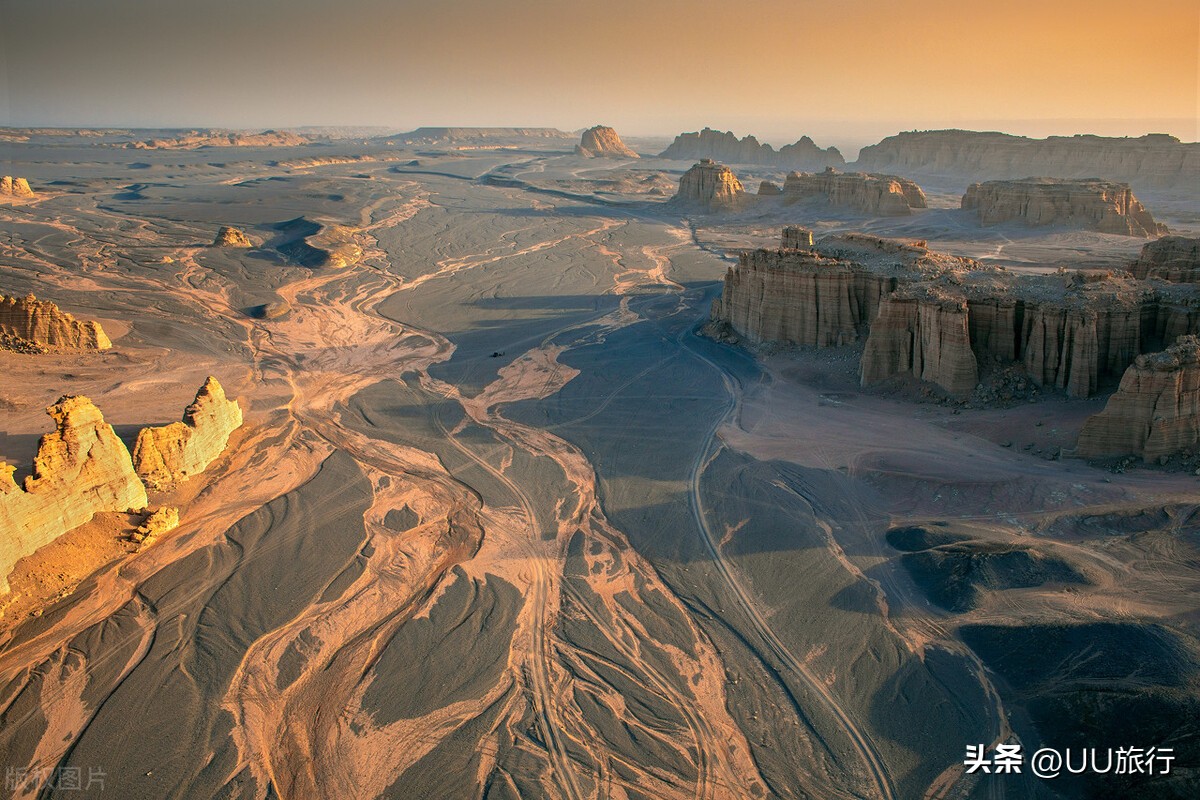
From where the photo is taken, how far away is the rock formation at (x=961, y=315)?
25.2 metres

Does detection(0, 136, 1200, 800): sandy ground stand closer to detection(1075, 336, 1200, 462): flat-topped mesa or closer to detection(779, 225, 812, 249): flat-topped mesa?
detection(1075, 336, 1200, 462): flat-topped mesa

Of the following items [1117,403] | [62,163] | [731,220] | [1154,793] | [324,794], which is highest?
[62,163]

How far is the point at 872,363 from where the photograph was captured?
96.9ft

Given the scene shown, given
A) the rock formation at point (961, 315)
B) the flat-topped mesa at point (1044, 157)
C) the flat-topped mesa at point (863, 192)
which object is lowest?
the rock formation at point (961, 315)

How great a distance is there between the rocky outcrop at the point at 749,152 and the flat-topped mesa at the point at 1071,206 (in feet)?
260

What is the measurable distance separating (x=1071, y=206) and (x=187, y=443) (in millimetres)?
75612

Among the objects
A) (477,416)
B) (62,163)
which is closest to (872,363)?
(477,416)

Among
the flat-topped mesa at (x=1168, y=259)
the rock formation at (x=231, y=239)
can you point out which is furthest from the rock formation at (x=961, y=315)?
the rock formation at (x=231, y=239)

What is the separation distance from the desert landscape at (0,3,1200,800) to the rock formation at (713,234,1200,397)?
0.15 meters

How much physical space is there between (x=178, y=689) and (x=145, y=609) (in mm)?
3351

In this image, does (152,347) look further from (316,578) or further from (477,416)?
(316,578)

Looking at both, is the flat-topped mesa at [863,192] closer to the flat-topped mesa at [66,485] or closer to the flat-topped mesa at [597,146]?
the flat-topped mesa at [66,485]

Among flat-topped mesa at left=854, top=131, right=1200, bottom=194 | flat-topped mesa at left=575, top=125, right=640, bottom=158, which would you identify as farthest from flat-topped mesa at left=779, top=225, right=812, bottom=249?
A: flat-topped mesa at left=575, top=125, right=640, bottom=158

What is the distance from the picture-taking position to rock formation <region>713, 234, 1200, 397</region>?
25234 mm
